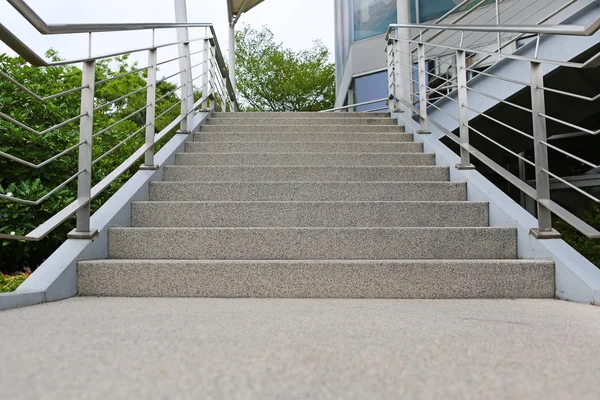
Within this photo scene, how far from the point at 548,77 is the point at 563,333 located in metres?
3.20

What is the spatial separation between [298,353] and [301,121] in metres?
4.03

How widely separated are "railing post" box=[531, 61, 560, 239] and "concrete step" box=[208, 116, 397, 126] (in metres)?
2.64

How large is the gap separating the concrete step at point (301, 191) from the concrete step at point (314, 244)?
0.66 metres

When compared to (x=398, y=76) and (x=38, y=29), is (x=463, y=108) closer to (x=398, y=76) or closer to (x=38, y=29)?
(x=398, y=76)

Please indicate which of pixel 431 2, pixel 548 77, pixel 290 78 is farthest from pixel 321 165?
pixel 290 78

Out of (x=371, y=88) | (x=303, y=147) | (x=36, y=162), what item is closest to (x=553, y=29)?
(x=303, y=147)

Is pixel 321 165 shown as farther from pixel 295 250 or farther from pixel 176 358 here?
pixel 176 358

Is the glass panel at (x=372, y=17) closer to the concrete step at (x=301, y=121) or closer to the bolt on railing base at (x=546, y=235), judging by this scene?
the concrete step at (x=301, y=121)

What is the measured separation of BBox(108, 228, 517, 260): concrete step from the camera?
237cm

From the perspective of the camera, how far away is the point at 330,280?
6.82 ft

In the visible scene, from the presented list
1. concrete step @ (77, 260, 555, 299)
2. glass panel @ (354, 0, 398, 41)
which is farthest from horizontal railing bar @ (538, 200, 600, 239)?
glass panel @ (354, 0, 398, 41)

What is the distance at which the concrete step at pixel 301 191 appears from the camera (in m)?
3.01

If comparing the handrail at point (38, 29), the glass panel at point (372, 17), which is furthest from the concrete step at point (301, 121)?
the glass panel at point (372, 17)

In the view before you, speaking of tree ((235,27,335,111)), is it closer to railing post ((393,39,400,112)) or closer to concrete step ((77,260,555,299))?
railing post ((393,39,400,112))
